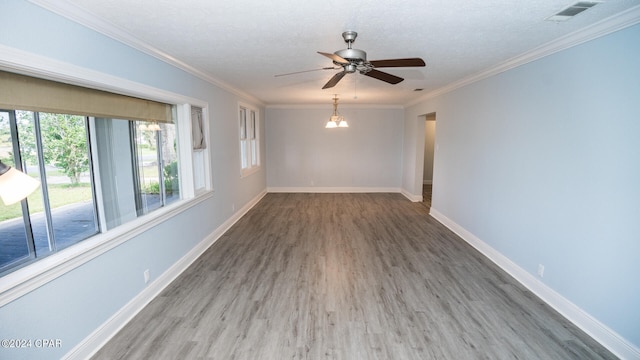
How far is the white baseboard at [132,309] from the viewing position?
2.15m

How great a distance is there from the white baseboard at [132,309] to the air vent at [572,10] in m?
4.28

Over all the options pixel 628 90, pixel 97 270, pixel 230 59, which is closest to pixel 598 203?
pixel 628 90

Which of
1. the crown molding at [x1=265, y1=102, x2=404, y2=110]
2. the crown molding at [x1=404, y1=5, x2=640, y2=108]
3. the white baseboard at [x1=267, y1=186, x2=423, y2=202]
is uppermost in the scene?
the crown molding at [x1=265, y1=102, x2=404, y2=110]

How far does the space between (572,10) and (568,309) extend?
8.32 ft

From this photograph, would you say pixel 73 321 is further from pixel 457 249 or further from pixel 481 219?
pixel 481 219

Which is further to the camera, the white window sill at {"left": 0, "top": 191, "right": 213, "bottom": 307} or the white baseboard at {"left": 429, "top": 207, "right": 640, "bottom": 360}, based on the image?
the white baseboard at {"left": 429, "top": 207, "right": 640, "bottom": 360}

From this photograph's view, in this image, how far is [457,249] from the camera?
4230mm

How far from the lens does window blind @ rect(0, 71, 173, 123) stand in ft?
5.60

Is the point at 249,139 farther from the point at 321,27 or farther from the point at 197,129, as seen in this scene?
the point at 321,27

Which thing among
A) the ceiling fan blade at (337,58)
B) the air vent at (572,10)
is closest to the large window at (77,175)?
the ceiling fan blade at (337,58)

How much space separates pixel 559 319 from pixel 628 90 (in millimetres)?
2009

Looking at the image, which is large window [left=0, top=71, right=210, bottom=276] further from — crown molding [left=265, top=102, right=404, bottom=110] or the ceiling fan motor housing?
crown molding [left=265, top=102, right=404, bottom=110]

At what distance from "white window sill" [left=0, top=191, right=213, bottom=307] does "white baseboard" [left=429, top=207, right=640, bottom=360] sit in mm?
4097

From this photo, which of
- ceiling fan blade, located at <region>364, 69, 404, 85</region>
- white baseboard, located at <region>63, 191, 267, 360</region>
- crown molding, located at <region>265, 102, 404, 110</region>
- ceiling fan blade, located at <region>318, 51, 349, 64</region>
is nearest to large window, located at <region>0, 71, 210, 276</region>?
white baseboard, located at <region>63, 191, 267, 360</region>
